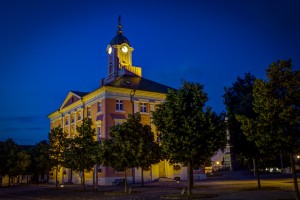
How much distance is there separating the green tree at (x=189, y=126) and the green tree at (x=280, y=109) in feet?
16.7

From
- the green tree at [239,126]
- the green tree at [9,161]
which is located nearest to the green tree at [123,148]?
the green tree at [239,126]

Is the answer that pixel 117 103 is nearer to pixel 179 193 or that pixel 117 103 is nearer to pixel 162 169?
pixel 162 169

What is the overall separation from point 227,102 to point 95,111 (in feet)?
85.7

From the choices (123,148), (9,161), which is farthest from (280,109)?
(9,161)

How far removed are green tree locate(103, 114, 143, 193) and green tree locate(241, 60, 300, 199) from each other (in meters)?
14.3

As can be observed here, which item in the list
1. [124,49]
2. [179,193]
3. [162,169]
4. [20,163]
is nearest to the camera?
[179,193]

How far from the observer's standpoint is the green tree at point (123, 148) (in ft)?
97.8

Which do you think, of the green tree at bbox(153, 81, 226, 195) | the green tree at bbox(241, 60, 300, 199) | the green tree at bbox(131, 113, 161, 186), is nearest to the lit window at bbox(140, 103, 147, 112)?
the green tree at bbox(131, 113, 161, 186)

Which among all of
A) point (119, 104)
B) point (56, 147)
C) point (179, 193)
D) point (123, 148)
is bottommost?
point (179, 193)

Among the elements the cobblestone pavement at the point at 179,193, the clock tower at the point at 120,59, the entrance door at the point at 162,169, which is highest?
the clock tower at the point at 120,59

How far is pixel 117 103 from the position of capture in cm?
4975

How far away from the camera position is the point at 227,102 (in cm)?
3038

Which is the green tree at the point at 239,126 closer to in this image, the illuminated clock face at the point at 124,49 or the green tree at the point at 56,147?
the green tree at the point at 56,147

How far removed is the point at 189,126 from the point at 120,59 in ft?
131
